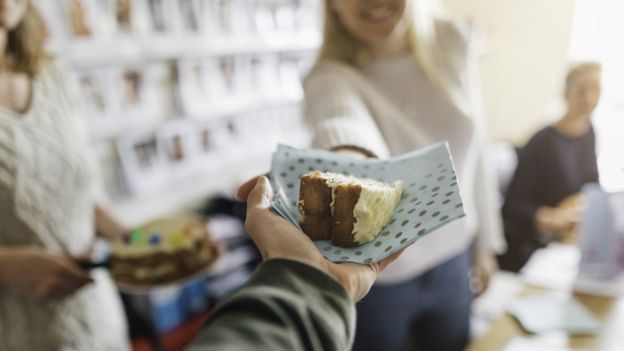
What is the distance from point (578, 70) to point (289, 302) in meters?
1.53

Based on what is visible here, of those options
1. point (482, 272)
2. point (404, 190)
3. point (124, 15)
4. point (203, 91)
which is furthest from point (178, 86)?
point (404, 190)

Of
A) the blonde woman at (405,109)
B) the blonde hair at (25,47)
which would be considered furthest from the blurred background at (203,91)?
the blonde hair at (25,47)

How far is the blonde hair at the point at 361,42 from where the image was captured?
860mm

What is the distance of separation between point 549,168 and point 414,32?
1091mm

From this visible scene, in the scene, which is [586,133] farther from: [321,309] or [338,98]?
[321,309]

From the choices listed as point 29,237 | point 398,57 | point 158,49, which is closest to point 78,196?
point 29,237

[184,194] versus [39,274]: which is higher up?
[39,274]

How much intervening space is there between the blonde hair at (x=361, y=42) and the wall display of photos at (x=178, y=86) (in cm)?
63

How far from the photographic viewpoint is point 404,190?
57 cm

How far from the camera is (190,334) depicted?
1631mm

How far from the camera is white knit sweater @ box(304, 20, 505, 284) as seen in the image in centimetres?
77

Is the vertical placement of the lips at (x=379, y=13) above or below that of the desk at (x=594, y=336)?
above

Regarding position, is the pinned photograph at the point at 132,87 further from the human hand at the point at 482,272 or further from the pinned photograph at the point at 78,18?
the human hand at the point at 482,272

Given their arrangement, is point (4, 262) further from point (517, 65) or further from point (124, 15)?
point (517, 65)
